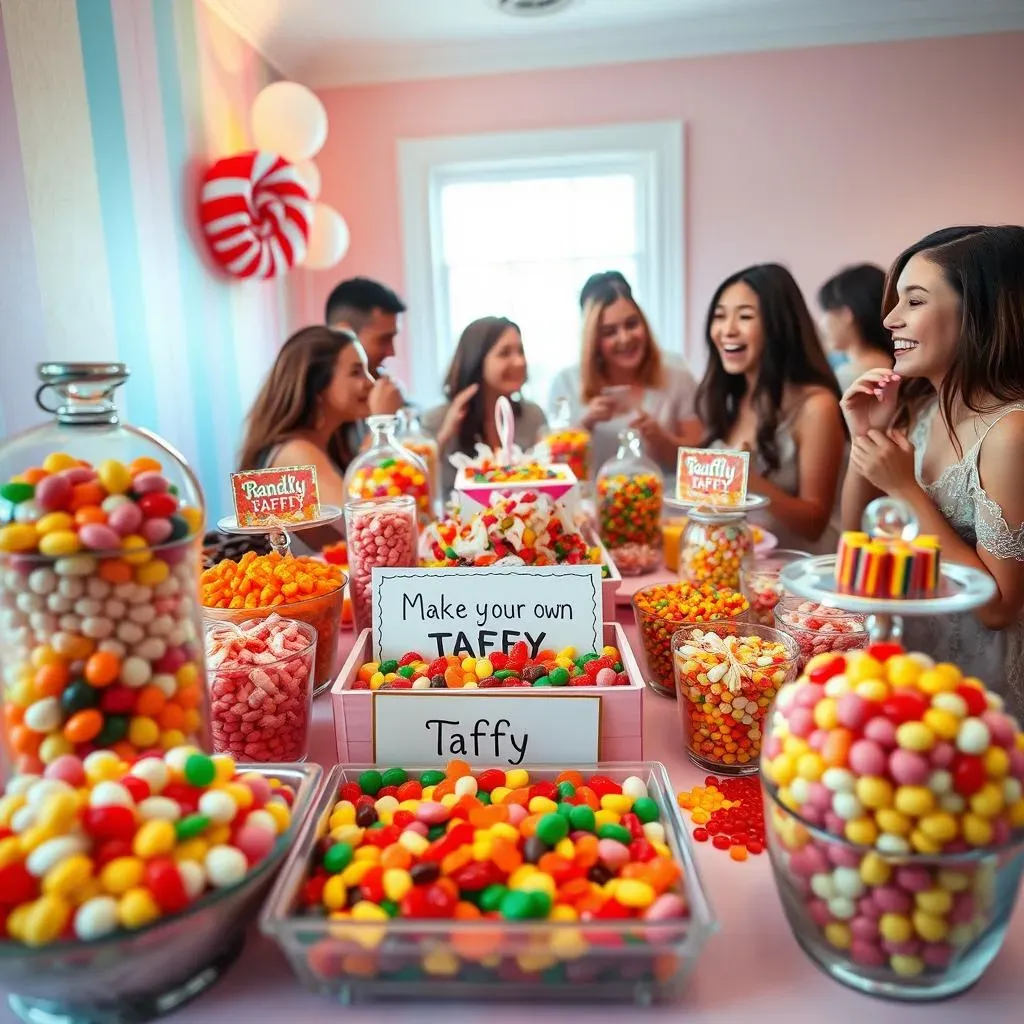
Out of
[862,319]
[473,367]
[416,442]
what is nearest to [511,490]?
[416,442]

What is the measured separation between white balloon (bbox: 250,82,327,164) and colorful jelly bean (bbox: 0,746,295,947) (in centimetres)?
348

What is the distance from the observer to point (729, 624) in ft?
3.40

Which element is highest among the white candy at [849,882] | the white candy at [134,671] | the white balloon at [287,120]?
the white balloon at [287,120]

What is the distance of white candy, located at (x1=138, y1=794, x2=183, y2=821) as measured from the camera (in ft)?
2.00

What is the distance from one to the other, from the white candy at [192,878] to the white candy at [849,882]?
1.62ft

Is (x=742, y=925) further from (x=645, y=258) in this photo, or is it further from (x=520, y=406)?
(x=645, y=258)

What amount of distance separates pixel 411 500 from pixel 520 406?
172 centimetres

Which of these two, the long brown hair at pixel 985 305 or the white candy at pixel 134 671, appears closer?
the white candy at pixel 134 671

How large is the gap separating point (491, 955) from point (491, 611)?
474 millimetres

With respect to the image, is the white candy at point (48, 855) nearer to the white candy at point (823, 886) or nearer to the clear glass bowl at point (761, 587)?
the white candy at point (823, 886)

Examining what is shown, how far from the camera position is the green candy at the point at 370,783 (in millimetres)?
817

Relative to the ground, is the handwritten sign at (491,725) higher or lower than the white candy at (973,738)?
lower

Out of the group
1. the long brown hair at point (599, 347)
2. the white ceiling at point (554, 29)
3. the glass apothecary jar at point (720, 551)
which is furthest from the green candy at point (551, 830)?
the white ceiling at point (554, 29)

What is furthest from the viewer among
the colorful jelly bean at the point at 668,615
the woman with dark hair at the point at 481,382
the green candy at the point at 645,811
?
the woman with dark hair at the point at 481,382
